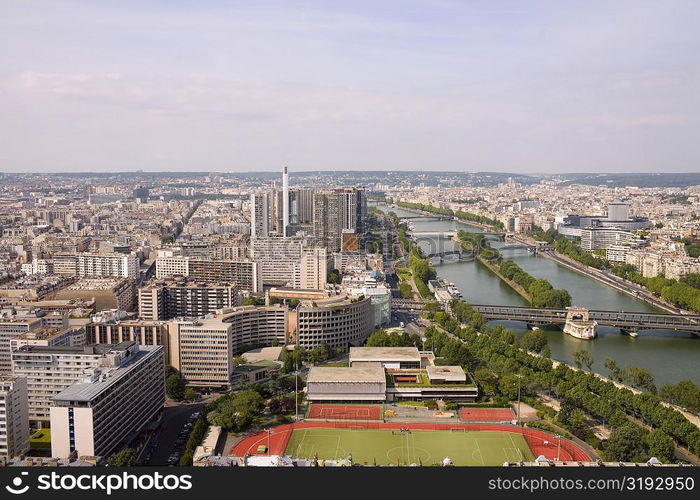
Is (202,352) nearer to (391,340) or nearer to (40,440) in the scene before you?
(40,440)

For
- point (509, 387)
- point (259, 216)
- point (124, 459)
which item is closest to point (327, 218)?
point (259, 216)

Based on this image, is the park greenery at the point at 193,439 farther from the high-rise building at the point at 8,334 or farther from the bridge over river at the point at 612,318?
the bridge over river at the point at 612,318

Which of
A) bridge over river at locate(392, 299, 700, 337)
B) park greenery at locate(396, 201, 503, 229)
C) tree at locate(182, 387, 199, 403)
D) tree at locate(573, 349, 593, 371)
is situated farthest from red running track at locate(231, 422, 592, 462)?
park greenery at locate(396, 201, 503, 229)

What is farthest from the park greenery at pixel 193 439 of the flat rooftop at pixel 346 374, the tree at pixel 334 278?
the tree at pixel 334 278

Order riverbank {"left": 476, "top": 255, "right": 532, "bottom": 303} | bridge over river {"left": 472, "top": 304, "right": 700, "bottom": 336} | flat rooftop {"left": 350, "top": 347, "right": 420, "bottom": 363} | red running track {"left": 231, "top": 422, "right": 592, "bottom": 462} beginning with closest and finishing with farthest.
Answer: red running track {"left": 231, "top": 422, "right": 592, "bottom": 462} < flat rooftop {"left": 350, "top": 347, "right": 420, "bottom": 363} < bridge over river {"left": 472, "top": 304, "right": 700, "bottom": 336} < riverbank {"left": 476, "top": 255, "right": 532, "bottom": 303}

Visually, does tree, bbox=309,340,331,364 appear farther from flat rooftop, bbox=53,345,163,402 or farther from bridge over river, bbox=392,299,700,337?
bridge over river, bbox=392,299,700,337
